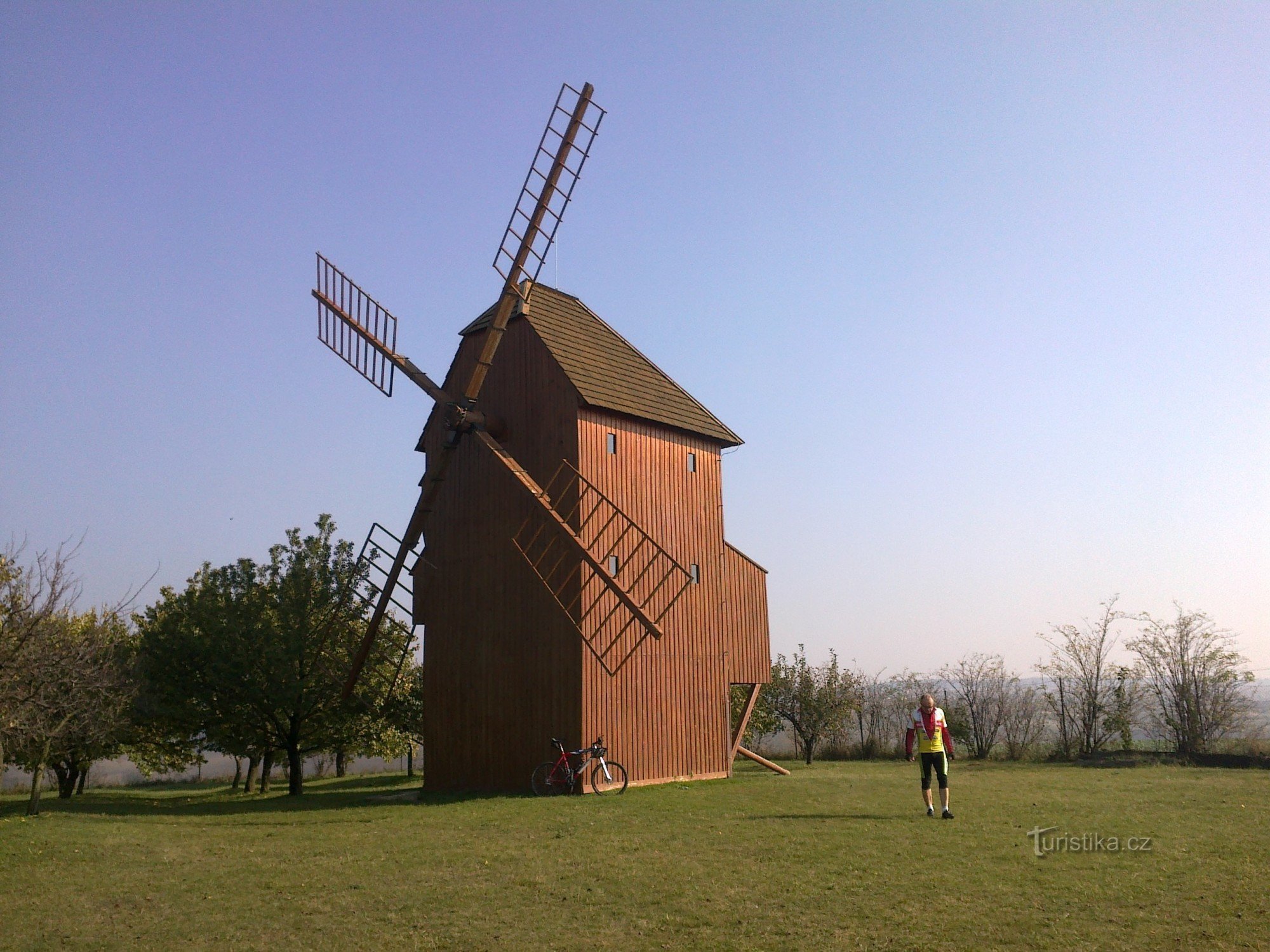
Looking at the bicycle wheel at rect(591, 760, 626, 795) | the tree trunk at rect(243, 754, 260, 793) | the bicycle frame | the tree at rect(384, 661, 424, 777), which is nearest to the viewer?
the bicycle frame

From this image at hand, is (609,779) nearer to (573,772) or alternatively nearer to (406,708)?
(573,772)

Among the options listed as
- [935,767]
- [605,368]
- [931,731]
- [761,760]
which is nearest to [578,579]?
[605,368]

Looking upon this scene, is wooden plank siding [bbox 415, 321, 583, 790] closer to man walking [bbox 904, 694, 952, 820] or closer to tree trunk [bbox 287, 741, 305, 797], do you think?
tree trunk [bbox 287, 741, 305, 797]

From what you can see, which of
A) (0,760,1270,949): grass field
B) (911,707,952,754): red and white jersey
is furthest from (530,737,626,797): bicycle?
(911,707,952,754): red and white jersey

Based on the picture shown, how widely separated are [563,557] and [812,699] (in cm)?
1624

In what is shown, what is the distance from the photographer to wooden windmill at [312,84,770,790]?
19172mm

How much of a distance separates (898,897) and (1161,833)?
5134mm

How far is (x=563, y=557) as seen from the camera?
18578 mm

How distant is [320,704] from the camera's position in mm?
23781

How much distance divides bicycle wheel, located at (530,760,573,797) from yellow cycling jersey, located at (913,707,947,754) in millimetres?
7214

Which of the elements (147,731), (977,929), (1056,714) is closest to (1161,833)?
(977,929)

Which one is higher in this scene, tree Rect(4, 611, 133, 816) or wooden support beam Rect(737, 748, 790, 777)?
tree Rect(4, 611, 133, 816)

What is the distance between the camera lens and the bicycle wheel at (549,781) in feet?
59.0

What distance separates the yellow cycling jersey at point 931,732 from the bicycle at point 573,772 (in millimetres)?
6442
